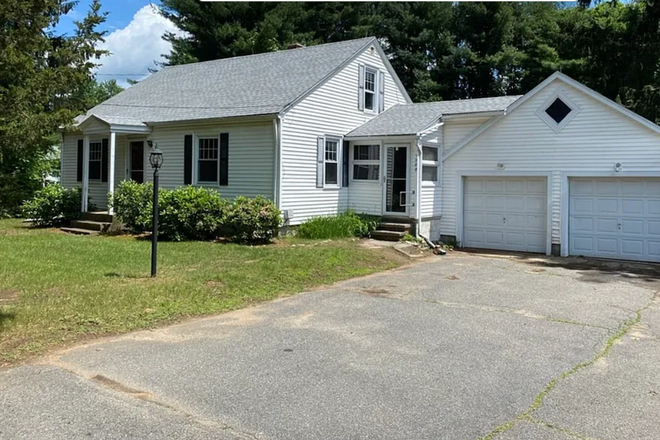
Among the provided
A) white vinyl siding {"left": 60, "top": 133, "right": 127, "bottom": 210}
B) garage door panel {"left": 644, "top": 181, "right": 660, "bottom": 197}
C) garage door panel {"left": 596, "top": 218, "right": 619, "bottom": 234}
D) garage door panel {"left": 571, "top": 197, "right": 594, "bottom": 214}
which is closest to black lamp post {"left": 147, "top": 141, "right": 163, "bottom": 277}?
white vinyl siding {"left": 60, "top": 133, "right": 127, "bottom": 210}

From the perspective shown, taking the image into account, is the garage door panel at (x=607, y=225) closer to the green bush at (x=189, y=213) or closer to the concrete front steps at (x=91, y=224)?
the green bush at (x=189, y=213)

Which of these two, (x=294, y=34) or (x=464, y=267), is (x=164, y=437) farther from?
(x=294, y=34)

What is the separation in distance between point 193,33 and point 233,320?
30.2m

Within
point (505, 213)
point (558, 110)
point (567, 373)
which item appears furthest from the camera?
point (505, 213)

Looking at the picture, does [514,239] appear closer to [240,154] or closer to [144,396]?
[240,154]

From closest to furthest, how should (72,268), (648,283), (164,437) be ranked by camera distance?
(164,437)
(72,268)
(648,283)

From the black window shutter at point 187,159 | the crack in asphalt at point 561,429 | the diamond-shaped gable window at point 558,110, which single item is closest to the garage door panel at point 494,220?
the diamond-shaped gable window at point 558,110

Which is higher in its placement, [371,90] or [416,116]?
[371,90]

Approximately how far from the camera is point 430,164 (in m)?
16.5

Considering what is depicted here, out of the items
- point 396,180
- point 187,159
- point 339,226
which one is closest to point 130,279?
point 339,226

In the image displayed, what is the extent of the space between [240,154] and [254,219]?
2.67 m

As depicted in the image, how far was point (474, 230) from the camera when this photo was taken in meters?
16.4

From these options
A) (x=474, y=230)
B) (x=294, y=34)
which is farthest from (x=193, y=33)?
(x=474, y=230)

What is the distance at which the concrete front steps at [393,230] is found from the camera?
15.7 meters
